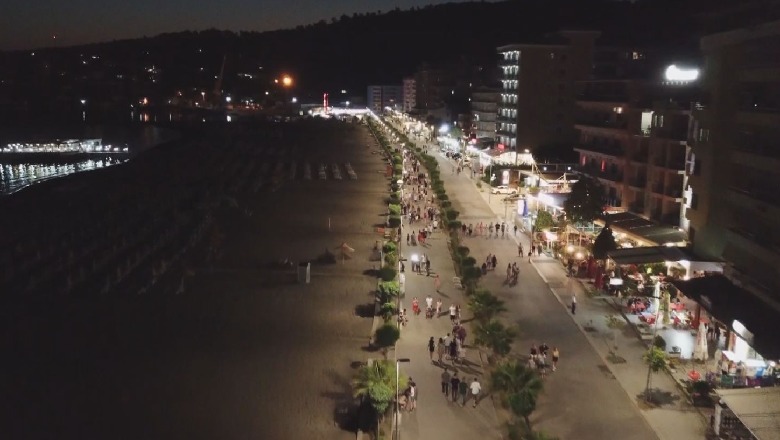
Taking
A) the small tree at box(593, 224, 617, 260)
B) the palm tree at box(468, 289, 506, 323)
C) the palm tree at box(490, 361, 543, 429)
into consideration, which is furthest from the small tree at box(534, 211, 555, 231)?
the palm tree at box(490, 361, 543, 429)

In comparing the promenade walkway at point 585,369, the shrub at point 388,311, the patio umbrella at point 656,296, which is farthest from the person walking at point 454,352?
the patio umbrella at point 656,296

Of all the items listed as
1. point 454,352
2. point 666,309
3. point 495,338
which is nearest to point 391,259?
point 454,352

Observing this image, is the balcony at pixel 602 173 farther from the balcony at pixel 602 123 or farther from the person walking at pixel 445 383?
the person walking at pixel 445 383

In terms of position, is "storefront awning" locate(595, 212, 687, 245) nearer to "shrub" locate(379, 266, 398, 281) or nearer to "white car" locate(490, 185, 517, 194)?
"shrub" locate(379, 266, 398, 281)

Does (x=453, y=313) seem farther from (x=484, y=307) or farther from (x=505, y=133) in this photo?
(x=505, y=133)

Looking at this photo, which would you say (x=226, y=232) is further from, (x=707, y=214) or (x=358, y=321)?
(x=707, y=214)

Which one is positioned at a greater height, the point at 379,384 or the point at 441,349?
the point at 379,384
